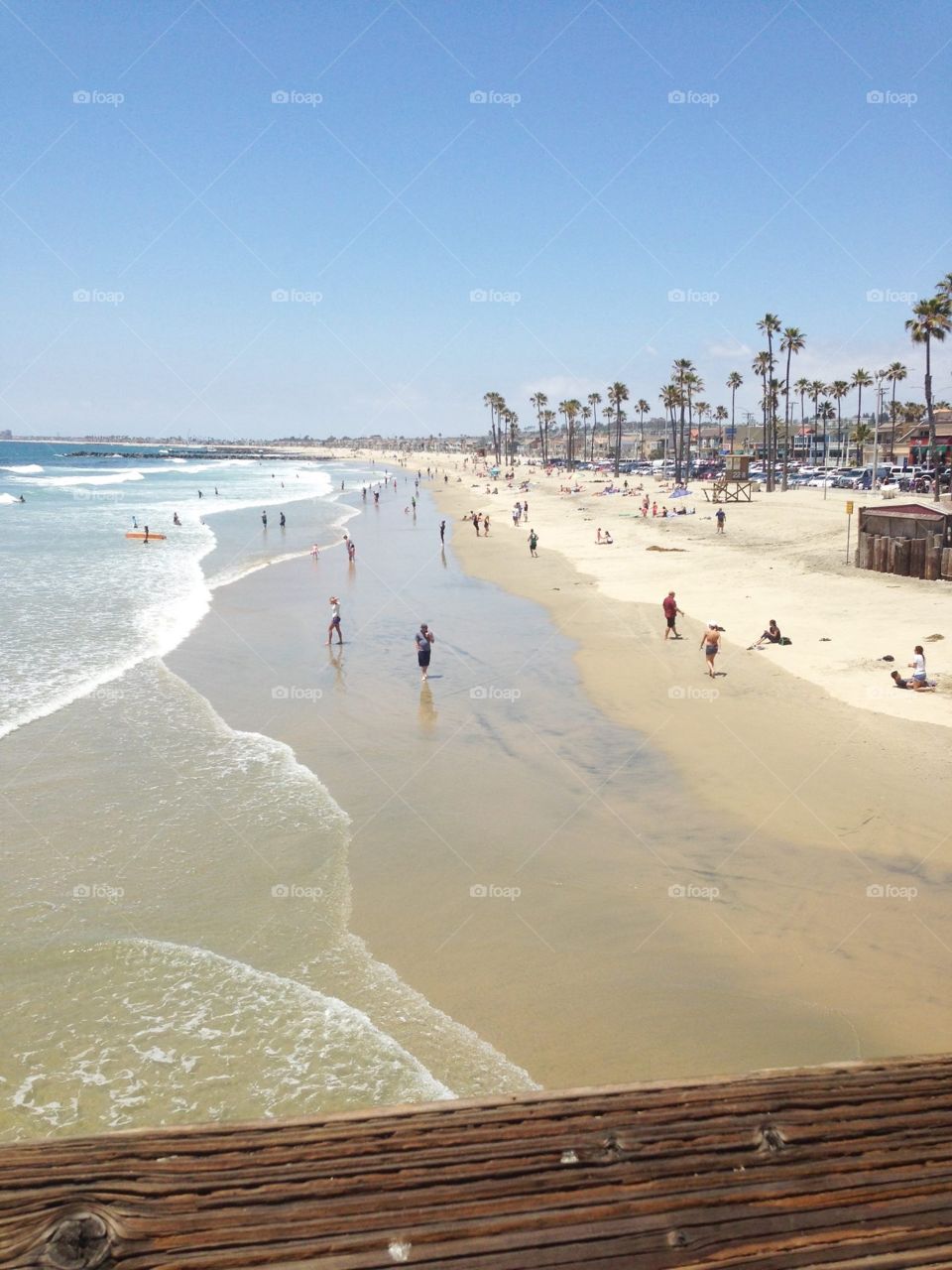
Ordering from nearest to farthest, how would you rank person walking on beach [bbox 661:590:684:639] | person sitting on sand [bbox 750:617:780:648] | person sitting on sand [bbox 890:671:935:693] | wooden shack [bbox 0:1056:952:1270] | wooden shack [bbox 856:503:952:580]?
1. wooden shack [bbox 0:1056:952:1270]
2. person sitting on sand [bbox 890:671:935:693]
3. person sitting on sand [bbox 750:617:780:648]
4. person walking on beach [bbox 661:590:684:639]
5. wooden shack [bbox 856:503:952:580]

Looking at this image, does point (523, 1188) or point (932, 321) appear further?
point (932, 321)

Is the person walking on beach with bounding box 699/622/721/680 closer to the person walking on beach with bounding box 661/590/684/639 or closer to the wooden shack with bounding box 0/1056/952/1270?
the person walking on beach with bounding box 661/590/684/639

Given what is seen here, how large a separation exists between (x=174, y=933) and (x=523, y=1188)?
9.46m

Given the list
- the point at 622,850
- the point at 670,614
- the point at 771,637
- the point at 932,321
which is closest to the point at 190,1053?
the point at 622,850

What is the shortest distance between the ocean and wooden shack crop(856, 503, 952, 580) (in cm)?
2280

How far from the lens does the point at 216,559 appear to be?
44.2m

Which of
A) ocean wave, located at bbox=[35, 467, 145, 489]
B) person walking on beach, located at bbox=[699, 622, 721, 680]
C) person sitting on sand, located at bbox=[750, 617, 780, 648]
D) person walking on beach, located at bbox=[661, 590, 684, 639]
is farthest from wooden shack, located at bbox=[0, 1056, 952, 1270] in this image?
ocean wave, located at bbox=[35, 467, 145, 489]

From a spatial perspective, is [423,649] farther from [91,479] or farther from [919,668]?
[91,479]

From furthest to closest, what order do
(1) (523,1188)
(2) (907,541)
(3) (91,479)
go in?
(3) (91,479), (2) (907,541), (1) (523,1188)

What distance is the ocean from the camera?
25.3ft

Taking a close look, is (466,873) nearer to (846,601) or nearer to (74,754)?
(74,754)

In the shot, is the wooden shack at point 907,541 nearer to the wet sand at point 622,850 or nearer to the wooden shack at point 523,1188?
the wet sand at point 622,850

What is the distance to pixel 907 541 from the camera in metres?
30.5

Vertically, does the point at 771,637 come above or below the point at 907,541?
below
